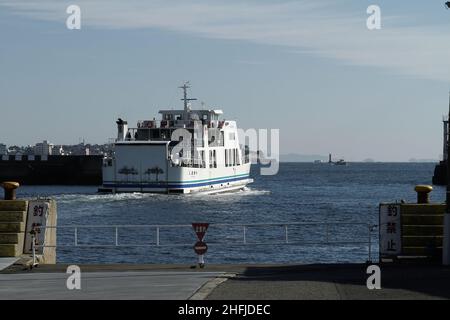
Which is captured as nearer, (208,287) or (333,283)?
(208,287)

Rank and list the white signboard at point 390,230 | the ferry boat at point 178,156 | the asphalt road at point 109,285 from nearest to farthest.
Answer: the asphalt road at point 109,285, the white signboard at point 390,230, the ferry boat at point 178,156

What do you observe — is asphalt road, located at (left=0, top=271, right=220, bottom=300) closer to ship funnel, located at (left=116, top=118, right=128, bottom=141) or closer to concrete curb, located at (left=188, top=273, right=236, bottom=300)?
concrete curb, located at (left=188, top=273, right=236, bottom=300)

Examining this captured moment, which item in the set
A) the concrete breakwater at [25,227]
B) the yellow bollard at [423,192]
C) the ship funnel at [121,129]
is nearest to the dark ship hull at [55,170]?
the ship funnel at [121,129]

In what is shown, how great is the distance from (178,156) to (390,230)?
56.1m

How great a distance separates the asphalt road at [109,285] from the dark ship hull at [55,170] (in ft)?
348

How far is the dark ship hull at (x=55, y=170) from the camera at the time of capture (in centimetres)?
12225

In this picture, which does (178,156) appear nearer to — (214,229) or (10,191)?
(214,229)

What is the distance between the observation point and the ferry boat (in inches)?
2852

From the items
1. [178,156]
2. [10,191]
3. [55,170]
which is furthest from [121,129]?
[10,191]

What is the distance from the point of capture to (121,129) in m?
80.4

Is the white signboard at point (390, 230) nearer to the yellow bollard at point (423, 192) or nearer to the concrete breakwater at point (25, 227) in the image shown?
the yellow bollard at point (423, 192)

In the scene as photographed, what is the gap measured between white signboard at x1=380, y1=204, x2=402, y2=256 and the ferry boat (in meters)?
53.7

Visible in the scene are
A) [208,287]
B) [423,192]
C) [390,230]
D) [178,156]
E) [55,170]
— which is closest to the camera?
[208,287]

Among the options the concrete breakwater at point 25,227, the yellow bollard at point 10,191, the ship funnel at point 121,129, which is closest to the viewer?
the concrete breakwater at point 25,227
